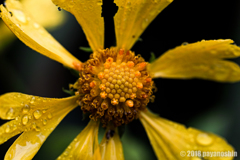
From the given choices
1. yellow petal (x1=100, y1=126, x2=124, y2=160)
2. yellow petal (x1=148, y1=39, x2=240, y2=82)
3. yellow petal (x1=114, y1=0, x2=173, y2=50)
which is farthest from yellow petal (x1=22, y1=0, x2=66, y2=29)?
yellow petal (x1=100, y1=126, x2=124, y2=160)

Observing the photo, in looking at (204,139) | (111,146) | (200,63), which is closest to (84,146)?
(111,146)

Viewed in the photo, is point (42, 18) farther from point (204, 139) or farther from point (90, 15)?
point (204, 139)

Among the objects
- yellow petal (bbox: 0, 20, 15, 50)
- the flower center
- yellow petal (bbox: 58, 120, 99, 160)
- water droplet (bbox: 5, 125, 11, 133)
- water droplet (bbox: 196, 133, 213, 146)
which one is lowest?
water droplet (bbox: 196, 133, 213, 146)

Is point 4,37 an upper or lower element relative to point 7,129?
upper

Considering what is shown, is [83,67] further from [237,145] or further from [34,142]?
[237,145]

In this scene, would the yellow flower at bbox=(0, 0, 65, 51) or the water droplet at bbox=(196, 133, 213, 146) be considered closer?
the water droplet at bbox=(196, 133, 213, 146)

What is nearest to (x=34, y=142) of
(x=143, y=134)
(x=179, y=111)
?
(x=143, y=134)

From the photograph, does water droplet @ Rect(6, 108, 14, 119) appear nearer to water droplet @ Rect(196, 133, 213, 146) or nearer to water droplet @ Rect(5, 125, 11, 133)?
water droplet @ Rect(5, 125, 11, 133)

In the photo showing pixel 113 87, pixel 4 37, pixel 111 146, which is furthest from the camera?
pixel 4 37
